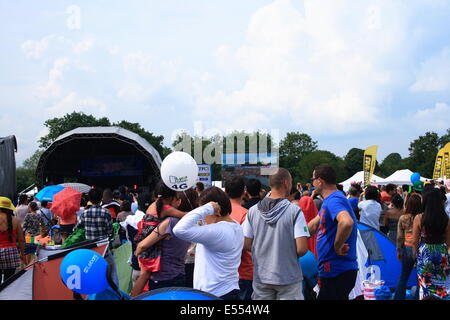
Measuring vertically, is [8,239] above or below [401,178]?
above

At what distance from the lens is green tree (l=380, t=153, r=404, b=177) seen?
279 ft

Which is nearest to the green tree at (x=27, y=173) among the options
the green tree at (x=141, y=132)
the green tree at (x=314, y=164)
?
the green tree at (x=141, y=132)

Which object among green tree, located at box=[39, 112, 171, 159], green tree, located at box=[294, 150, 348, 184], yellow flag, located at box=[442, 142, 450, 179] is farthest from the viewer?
green tree, located at box=[294, 150, 348, 184]

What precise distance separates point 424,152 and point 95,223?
7119cm

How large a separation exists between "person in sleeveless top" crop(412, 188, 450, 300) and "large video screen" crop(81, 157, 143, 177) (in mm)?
24256

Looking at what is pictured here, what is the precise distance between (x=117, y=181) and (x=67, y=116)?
110 feet

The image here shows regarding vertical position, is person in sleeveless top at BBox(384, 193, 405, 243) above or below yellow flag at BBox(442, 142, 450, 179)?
below

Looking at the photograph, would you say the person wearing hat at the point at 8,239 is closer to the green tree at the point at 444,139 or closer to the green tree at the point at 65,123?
the green tree at the point at 65,123

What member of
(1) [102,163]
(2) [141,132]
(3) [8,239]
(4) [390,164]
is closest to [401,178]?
(1) [102,163]

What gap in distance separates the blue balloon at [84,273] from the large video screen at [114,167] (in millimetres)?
24817

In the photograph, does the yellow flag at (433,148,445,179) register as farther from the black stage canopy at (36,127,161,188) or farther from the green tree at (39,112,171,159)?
the green tree at (39,112,171,159)

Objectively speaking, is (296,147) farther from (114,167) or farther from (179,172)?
(179,172)

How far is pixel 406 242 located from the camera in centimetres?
539

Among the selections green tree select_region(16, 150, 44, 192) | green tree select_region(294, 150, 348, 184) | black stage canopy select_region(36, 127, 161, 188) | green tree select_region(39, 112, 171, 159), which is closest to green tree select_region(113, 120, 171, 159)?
green tree select_region(39, 112, 171, 159)
